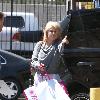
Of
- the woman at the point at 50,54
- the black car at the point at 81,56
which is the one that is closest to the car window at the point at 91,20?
the black car at the point at 81,56

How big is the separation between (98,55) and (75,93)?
2.29 feet

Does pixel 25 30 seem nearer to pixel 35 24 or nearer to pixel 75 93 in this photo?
pixel 35 24

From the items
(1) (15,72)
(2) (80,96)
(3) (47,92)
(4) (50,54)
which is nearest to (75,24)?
(2) (80,96)

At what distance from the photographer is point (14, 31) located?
16.2 meters

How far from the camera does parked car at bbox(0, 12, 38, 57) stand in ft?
52.5

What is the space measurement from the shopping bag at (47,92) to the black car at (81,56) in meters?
1.15

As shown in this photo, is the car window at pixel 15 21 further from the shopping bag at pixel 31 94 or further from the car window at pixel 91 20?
the shopping bag at pixel 31 94

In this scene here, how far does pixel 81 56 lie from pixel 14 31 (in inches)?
329

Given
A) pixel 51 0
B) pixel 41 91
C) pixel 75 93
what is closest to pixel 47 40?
pixel 41 91

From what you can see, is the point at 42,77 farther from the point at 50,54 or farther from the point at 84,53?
the point at 84,53

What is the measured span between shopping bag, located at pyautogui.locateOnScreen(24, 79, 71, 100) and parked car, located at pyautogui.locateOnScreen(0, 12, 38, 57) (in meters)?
8.94

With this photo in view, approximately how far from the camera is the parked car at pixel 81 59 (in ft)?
26.2

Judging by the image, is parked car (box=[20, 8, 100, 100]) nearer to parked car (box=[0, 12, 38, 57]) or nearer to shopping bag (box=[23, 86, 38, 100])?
shopping bag (box=[23, 86, 38, 100])

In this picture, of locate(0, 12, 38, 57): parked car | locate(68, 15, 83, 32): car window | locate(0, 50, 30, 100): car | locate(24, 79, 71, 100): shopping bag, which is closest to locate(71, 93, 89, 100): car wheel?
locate(68, 15, 83, 32): car window
